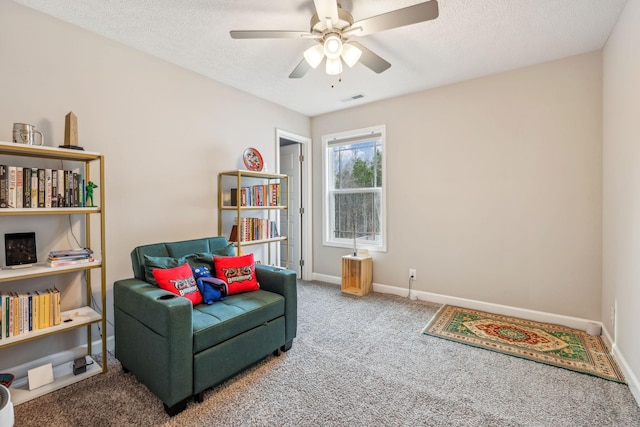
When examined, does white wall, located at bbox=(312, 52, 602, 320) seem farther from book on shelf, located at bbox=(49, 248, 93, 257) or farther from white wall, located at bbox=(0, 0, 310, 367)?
book on shelf, located at bbox=(49, 248, 93, 257)

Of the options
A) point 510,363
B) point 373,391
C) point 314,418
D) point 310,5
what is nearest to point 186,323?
point 314,418

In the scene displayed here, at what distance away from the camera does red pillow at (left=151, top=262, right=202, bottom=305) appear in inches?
83.7

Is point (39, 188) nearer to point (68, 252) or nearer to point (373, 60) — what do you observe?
point (68, 252)

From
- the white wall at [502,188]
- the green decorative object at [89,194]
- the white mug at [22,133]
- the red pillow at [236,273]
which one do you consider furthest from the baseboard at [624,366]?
the white mug at [22,133]

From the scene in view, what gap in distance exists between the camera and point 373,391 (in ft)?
6.50

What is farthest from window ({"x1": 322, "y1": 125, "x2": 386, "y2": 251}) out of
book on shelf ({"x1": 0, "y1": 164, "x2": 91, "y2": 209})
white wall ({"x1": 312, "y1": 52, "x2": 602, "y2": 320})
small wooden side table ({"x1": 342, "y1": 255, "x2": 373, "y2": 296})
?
book on shelf ({"x1": 0, "y1": 164, "x2": 91, "y2": 209})

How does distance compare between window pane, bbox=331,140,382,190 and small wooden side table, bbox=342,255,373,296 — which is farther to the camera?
window pane, bbox=331,140,382,190

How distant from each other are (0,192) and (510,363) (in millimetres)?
3681

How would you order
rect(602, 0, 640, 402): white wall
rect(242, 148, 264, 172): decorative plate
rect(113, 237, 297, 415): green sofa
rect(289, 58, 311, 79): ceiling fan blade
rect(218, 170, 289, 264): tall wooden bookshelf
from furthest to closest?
rect(242, 148, 264, 172): decorative plate → rect(218, 170, 289, 264): tall wooden bookshelf → rect(289, 58, 311, 79): ceiling fan blade → rect(602, 0, 640, 402): white wall → rect(113, 237, 297, 415): green sofa

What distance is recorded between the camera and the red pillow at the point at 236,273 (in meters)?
2.48

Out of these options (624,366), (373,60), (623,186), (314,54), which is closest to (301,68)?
(314,54)

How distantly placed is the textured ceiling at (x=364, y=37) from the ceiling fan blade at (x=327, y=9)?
36cm

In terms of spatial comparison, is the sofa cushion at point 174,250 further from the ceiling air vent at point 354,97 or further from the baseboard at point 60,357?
the ceiling air vent at point 354,97

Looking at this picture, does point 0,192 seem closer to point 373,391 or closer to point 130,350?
point 130,350
